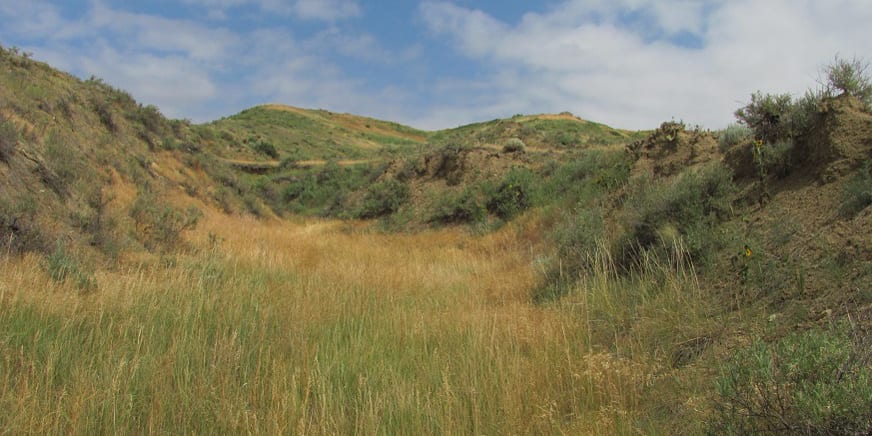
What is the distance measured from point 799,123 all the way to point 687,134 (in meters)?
4.36

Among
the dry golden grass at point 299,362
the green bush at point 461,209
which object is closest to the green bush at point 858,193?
the dry golden grass at point 299,362

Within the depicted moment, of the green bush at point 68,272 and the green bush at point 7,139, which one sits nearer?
the green bush at point 68,272

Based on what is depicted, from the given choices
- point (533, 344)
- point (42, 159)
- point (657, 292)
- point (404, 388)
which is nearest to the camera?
point (404, 388)

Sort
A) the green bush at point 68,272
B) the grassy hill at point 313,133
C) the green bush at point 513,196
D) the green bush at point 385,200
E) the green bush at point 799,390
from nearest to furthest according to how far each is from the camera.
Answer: the green bush at point 799,390
the green bush at point 68,272
the green bush at point 513,196
the green bush at point 385,200
the grassy hill at point 313,133

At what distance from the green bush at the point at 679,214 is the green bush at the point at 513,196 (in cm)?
682

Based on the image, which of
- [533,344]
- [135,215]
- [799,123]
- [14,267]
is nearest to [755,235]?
[799,123]

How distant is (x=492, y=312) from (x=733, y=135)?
17.9 feet

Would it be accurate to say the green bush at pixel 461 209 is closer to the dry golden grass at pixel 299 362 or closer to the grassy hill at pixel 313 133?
the dry golden grass at pixel 299 362

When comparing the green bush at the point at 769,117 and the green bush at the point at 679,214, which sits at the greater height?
the green bush at the point at 769,117

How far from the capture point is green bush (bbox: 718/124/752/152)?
24.3 feet

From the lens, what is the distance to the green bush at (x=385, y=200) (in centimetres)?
1858

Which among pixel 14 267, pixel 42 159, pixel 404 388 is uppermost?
pixel 42 159

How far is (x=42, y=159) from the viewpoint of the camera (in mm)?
8109

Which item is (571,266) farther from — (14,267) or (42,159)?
(42,159)
